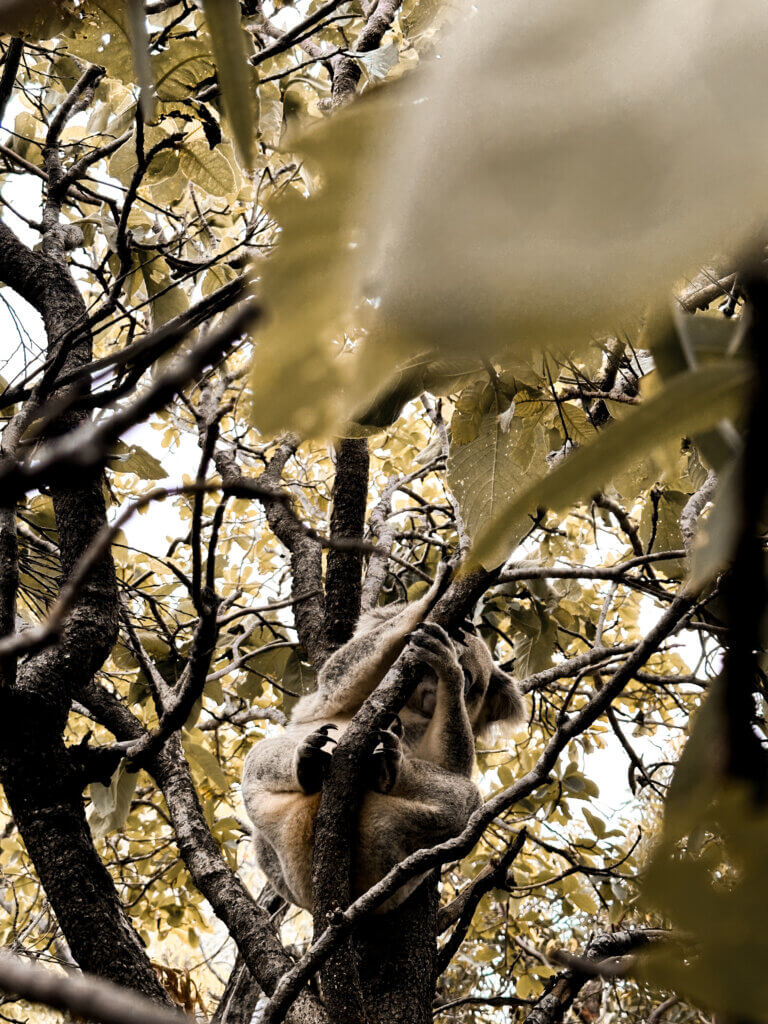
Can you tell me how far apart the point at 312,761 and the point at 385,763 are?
264 millimetres

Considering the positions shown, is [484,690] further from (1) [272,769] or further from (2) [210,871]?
(2) [210,871]

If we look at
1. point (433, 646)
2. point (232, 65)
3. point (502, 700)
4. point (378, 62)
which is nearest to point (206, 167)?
point (378, 62)

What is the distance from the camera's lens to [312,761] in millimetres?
3027

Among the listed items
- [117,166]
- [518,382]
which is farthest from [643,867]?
[117,166]

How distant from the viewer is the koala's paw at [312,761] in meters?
3.02

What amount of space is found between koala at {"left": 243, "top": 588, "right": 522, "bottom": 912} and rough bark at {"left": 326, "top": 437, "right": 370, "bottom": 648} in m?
0.09

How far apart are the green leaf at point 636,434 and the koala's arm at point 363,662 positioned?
3.09 metres

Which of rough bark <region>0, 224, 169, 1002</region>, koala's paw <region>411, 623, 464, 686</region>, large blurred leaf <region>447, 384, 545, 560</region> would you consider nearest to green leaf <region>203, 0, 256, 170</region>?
large blurred leaf <region>447, 384, 545, 560</region>

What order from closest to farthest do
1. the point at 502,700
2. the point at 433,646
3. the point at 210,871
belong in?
the point at 210,871
the point at 433,646
the point at 502,700

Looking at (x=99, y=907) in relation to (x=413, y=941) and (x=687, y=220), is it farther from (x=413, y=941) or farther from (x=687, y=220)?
(x=687, y=220)

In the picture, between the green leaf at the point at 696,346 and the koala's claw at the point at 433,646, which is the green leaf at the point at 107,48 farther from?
the green leaf at the point at 696,346

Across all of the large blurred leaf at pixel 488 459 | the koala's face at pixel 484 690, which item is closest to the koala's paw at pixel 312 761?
the koala's face at pixel 484 690

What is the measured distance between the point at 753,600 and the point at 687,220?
109 mm

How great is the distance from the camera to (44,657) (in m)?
2.46
